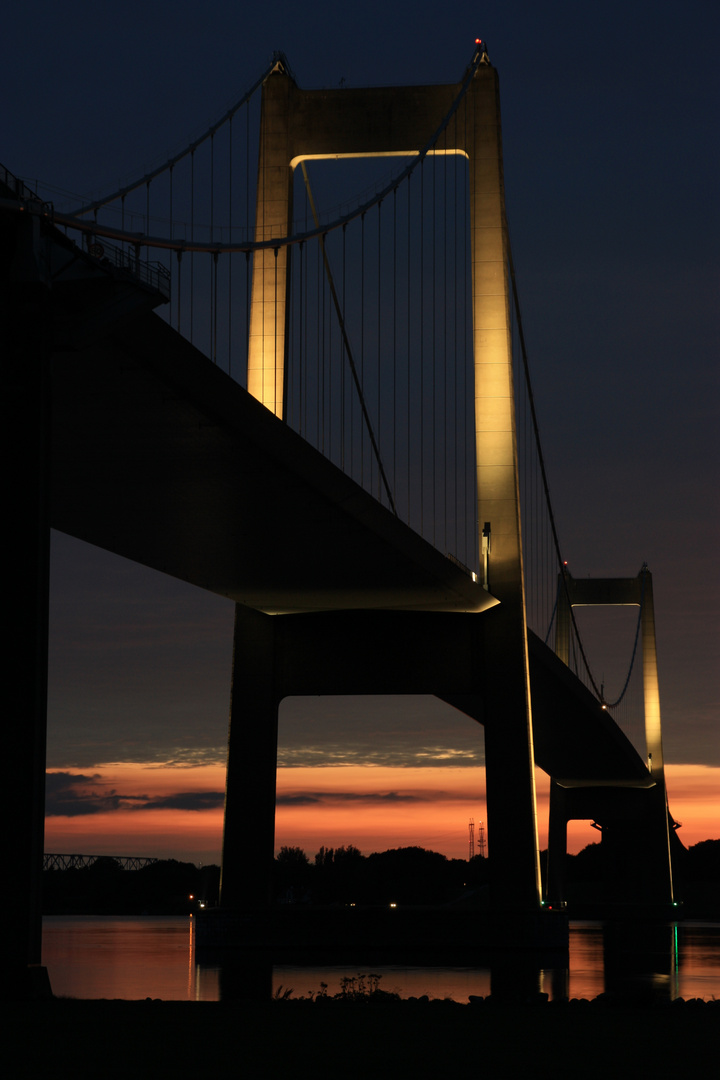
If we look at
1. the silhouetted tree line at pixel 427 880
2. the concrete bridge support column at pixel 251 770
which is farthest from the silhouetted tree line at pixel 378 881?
the concrete bridge support column at pixel 251 770

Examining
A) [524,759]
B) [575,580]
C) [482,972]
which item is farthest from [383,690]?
[575,580]

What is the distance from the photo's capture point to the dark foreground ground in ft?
23.5

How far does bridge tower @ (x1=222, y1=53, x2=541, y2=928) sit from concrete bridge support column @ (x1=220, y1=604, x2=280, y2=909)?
0.09 ft

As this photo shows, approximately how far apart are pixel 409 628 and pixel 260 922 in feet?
18.5

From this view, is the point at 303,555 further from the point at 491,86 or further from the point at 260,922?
the point at 491,86

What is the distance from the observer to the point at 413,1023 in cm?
937

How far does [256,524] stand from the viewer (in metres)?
19.9

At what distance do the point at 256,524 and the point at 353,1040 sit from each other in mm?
12053

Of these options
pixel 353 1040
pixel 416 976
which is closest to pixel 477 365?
pixel 416 976

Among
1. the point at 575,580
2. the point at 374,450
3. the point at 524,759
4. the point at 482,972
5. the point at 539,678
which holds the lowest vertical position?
the point at 482,972

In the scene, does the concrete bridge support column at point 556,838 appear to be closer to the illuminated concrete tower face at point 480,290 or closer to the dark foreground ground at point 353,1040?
the illuminated concrete tower face at point 480,290

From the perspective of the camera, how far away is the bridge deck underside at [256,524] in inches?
567

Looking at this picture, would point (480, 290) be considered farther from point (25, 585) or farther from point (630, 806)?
point (630, 806)

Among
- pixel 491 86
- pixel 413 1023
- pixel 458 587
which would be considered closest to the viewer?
pixel 413 1023
